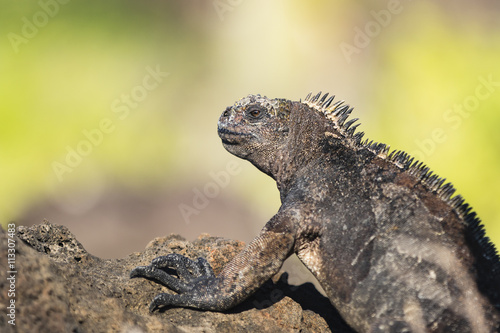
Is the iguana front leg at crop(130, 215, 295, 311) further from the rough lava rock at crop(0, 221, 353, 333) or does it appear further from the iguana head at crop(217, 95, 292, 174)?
the iguana head at crop(217, 95, 292, 174)

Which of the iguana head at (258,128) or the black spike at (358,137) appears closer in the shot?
the black spike at (358,137)

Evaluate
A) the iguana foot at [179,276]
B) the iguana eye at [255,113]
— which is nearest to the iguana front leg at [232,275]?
the iguana foot at [179,276]

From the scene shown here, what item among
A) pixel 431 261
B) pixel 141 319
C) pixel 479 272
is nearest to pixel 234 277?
pixel 141 319

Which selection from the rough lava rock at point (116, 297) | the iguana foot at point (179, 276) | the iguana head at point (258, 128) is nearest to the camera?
the rough lava rock at point (116, 297)

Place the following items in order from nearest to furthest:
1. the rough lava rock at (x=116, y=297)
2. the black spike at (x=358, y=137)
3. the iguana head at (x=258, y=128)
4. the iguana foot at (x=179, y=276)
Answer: the rough lava rock at (x=116, y=297)
the iguana foot at (x=179, y=276)
the black spike at (x=358, y=137)
the iguana head at (x=258, y=128)

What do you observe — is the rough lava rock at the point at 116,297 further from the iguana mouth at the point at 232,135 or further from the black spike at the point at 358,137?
the black spike at the point at 358,137

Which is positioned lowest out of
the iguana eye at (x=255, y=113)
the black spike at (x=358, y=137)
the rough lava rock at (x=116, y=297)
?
the rough lava rock at (x=116, y=297)

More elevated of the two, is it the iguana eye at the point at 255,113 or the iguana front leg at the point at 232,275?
the iguana eye at the point at 255,113

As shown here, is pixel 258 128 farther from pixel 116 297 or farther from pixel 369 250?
pixel 116 297

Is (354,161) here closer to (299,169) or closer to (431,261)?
(299,169)
